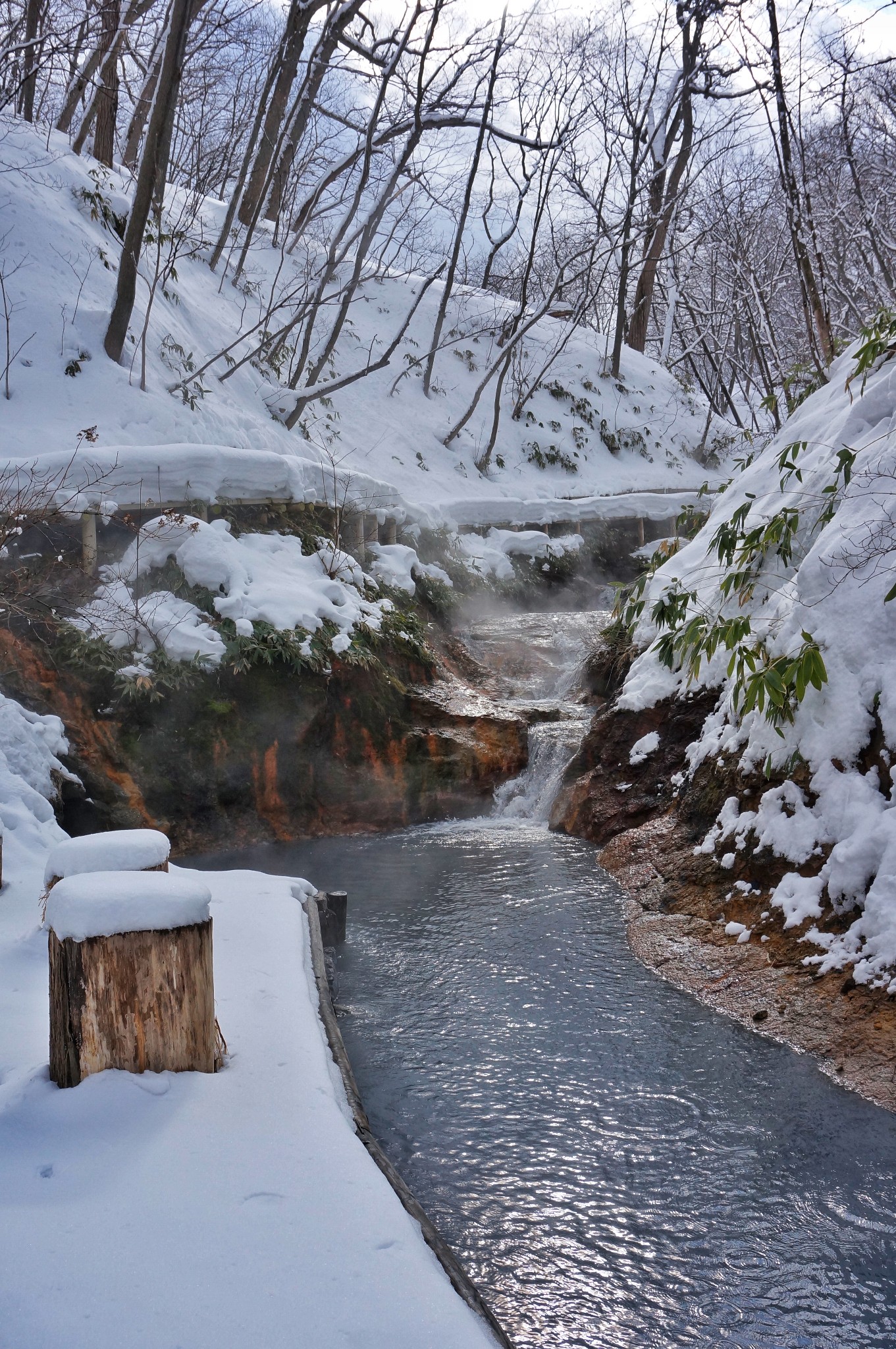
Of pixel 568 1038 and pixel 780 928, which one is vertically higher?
pixel 780 928

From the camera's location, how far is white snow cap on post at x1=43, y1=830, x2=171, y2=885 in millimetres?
3051

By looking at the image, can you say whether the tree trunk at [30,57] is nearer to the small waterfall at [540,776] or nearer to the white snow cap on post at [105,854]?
the small waterfall at [540,776]

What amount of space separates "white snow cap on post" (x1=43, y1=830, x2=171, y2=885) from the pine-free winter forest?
21 millimetres

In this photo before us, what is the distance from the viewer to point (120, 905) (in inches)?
99.3

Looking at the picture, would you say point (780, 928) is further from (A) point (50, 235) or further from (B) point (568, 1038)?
(A) point (50, 235)

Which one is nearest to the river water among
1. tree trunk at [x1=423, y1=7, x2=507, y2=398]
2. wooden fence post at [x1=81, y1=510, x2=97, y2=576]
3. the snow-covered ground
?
the snow-covered ground


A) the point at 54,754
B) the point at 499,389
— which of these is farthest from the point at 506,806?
the point at 499,389

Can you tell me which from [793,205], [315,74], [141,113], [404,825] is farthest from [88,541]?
[141,113]

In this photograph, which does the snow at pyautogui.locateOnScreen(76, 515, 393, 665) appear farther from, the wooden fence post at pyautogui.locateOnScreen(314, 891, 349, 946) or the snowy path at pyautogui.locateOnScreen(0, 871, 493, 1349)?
the snowy path at pyautogui.locateOnScreen(0, 871, 493, 1349)

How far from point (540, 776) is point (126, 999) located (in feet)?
22.6

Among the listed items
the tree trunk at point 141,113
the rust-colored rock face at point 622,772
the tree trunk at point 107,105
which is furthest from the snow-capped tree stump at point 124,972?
the tree trunk at point 141,113

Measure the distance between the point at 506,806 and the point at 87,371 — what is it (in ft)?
23.7

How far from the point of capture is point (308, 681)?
27.7ft

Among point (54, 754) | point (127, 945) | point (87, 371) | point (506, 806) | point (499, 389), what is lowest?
point (506, 806)
